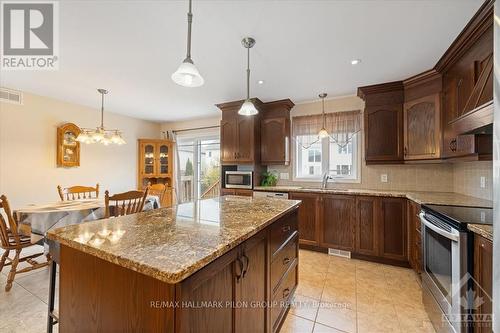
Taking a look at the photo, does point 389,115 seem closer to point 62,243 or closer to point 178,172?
point 62,243

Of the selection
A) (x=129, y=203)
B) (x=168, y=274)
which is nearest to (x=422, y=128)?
(x=168, y=274)

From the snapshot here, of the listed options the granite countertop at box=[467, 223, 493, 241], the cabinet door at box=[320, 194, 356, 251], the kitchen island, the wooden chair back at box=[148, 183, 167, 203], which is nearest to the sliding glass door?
the wooden chair back at box=[148, 183, 167, 203]

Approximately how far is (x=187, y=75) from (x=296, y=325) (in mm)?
2127

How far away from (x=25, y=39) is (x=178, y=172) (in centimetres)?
363

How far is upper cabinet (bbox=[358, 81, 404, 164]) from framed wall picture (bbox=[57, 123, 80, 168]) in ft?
16.3

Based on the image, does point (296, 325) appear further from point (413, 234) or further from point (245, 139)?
point (245, 139)

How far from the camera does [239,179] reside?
392 cm

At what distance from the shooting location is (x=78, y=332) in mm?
975

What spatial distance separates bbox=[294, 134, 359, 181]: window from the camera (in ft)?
11.7

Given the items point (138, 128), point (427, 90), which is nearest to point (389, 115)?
point (427, 90)

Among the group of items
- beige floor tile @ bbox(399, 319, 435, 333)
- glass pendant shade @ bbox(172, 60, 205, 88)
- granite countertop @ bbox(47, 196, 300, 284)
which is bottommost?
beige floor tile @ bbox(399, 319, 435, 333)

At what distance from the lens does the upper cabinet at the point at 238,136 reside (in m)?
3.81

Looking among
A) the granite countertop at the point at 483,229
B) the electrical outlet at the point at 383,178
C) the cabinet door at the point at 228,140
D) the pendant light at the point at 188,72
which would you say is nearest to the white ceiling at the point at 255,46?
the pendant light at the point at 188,72

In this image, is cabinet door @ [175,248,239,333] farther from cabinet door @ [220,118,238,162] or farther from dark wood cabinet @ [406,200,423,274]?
cabinet door @ [220,118,238,162]
